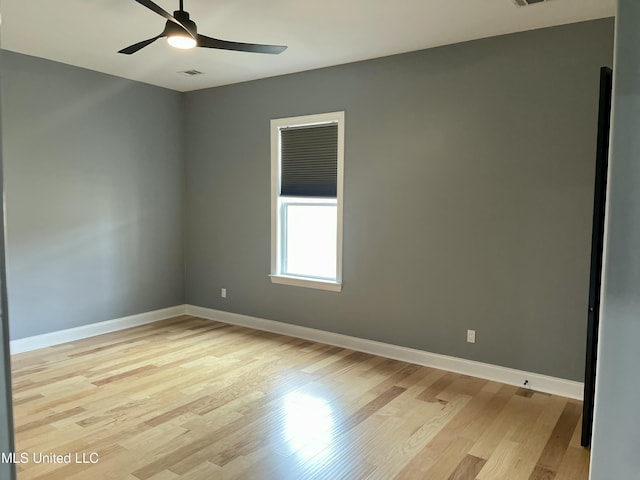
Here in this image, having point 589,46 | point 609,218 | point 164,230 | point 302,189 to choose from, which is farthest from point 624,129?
point 164,230

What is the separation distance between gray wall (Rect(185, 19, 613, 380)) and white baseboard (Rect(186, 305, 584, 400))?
65mm

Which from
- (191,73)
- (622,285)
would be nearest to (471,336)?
(622,285)

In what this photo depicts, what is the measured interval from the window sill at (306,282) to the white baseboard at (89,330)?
1494 millimetres

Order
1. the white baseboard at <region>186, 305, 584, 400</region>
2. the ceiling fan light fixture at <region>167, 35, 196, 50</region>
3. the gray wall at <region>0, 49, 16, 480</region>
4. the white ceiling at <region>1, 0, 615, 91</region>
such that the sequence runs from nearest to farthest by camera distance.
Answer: the gray wall at <region>0, 49, 16, 480</region> < the ceiling fan light fixture at <region>167, 35, 196, 50</region> < the white ceiling at <region>1, 0, 615, 91</region> < the white baseboard at <region>186, 305, 584, 400</region>

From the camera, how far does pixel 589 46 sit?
10.6 feet

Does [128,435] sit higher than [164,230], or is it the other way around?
[164,230]

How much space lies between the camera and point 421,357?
4035 millimetres

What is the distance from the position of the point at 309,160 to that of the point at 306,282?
4.03 ft

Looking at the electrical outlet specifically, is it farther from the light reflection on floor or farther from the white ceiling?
the white ceiling

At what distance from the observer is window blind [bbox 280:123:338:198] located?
4.51 m

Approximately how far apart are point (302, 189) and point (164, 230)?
1.87 metres

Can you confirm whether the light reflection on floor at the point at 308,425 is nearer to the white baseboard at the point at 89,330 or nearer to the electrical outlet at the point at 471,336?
the electrical outlet at the point at 471,336

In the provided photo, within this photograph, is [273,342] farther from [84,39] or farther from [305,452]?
[84,39]

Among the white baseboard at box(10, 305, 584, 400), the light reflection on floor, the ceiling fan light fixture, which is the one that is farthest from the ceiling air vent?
the light reflection on floor
